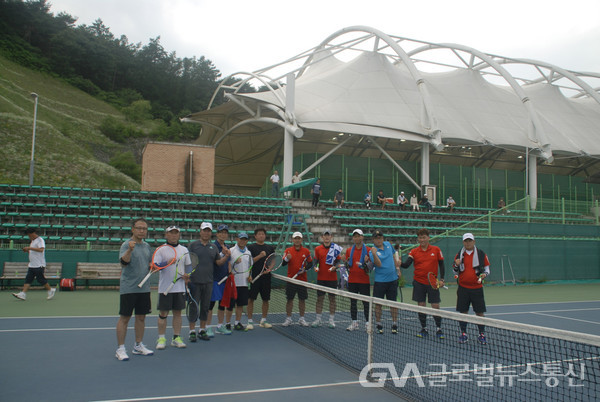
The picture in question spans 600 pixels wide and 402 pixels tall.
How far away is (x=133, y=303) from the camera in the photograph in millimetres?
6777

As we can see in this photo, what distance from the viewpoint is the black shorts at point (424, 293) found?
28.2 feet

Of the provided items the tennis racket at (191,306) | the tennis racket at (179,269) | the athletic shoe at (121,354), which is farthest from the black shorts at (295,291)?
the athletic shoe at (121,354)

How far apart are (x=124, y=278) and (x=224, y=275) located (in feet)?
7.04

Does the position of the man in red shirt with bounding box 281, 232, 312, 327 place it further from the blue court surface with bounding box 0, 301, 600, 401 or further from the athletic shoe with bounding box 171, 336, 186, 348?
the athletic shoe with bounding box 171, 336, 186, 348

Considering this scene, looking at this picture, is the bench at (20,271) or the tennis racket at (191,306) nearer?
the tennis racket at (191,306)

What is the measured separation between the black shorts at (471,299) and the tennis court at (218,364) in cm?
66

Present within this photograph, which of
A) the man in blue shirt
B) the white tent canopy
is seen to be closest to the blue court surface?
the man in blue shirt

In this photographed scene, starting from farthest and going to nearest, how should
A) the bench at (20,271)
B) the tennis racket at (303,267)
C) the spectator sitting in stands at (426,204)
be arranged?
the spectator sitting in stands at (426,204)
the bench at (20,271)
the tennis racket at (303,267)

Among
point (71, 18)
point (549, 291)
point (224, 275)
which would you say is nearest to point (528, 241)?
point (549, 291)

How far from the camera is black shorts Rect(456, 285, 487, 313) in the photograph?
8117mm

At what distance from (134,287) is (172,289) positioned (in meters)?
0.73

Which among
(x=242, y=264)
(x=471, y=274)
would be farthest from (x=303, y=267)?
(x=471, y=274)

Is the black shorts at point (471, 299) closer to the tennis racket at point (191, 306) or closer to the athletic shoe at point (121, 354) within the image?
the tennis racket at point (191, 306)

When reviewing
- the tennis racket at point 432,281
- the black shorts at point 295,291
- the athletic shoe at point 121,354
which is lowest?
the athletic shoe at point 121,354
